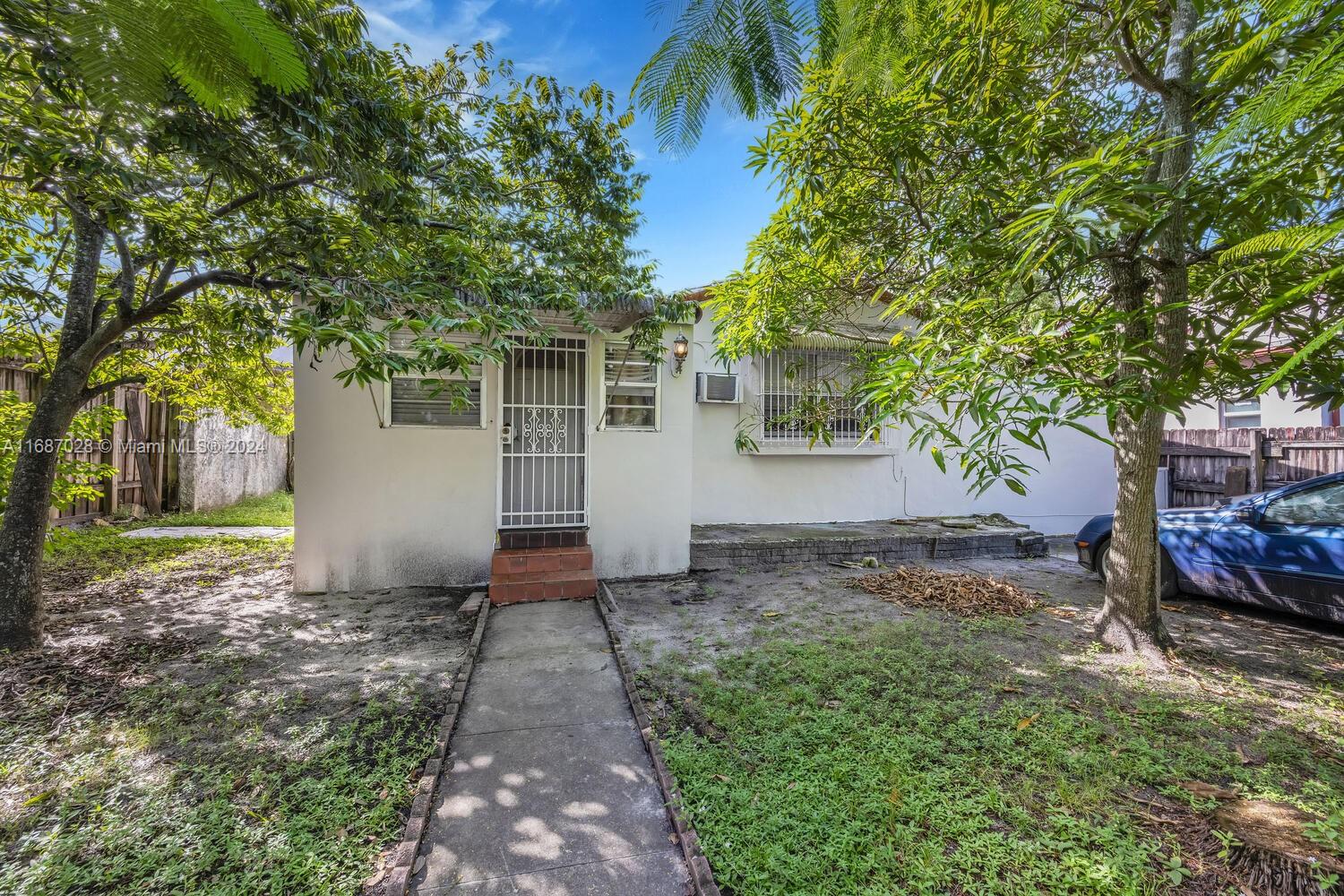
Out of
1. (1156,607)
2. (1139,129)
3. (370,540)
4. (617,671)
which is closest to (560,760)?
(617,671)

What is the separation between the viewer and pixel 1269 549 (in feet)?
14.4

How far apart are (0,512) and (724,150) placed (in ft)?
19.8

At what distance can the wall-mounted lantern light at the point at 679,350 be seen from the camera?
580cm

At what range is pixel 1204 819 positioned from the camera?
2.17 m

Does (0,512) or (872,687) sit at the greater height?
(0,512)

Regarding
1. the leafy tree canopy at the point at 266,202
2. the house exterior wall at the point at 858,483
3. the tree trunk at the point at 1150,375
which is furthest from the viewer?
the house exterior wall at the point at 858,483

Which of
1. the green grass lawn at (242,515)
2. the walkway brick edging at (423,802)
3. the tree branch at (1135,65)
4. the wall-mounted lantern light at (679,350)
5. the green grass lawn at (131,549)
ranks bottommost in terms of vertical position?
the walkway brick edging at (423,802)

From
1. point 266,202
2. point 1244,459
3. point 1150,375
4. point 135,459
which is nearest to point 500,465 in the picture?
point 266,202

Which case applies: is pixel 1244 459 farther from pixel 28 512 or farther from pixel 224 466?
pixel 224 466

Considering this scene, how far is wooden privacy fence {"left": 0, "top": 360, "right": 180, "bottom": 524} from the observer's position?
816 centimetres

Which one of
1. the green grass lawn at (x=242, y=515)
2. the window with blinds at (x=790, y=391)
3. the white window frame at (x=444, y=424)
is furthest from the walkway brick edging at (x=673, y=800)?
the green grass lawn at (x=242, y=515)

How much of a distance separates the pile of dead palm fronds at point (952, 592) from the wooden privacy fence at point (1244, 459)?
5105mm

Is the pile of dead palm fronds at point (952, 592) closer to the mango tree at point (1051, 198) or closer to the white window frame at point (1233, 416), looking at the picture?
the mango tree at point (1051, 198)

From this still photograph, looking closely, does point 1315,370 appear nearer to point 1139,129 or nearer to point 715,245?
point 1139,129
